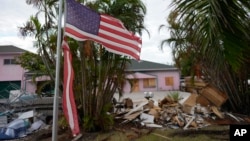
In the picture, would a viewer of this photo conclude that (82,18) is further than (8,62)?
No

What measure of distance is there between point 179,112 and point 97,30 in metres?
6.18

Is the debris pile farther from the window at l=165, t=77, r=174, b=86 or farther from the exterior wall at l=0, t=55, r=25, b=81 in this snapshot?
the window at l=165, t=77, r=174, b=86

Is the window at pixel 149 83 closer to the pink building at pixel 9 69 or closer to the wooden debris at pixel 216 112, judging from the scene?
the pink building at pixel 9 69

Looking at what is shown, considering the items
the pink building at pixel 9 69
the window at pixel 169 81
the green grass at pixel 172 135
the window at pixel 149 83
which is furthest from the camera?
the window at pixel 169 81

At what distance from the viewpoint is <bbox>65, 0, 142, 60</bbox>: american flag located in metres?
5.25

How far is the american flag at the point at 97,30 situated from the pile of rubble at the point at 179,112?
4350 millimetres

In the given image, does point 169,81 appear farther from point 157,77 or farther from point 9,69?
point 9,69

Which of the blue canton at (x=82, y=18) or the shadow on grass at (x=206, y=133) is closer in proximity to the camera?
the blue canton at (x=82, y=18)

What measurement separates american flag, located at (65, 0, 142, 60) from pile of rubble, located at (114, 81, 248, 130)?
4.35 metres

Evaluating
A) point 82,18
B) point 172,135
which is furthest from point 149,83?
point 82,18

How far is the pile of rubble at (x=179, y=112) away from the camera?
32.1 ft

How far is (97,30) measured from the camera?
563cm

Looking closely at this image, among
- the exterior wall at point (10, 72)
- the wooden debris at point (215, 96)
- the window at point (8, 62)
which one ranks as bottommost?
the wooden debris at point (215, 96)

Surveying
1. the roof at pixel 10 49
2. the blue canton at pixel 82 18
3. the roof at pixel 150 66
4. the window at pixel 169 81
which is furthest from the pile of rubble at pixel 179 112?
the window at pixel 169 81
